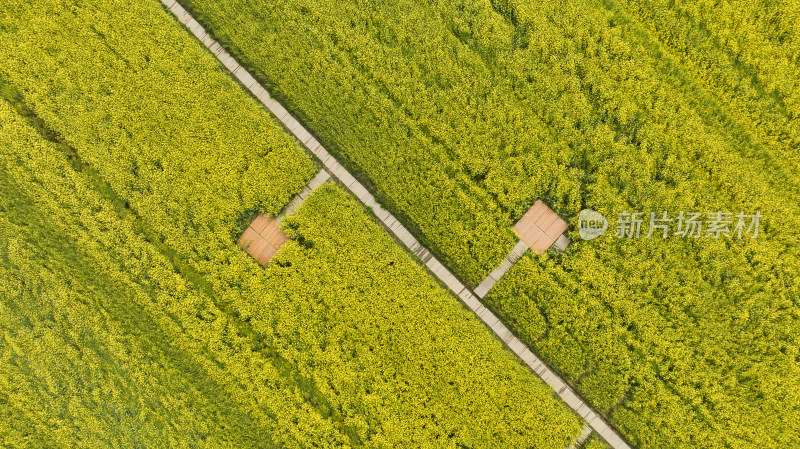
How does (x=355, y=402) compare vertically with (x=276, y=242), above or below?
below

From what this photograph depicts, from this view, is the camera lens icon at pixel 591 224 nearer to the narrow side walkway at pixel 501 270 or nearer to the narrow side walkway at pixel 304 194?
→ the narrow side walkway at pixel 501 270

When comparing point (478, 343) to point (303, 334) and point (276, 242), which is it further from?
point (276, 242)

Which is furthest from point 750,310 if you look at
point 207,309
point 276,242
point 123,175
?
point 123,175

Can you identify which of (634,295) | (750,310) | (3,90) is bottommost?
(3,90)

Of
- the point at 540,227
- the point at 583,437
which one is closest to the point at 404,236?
the point at 540,227

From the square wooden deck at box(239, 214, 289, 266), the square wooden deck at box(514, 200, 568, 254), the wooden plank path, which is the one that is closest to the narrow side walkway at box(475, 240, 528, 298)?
the square wooden deck at box(514, 200, 568, 254)

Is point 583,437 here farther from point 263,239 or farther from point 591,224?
point 263,239
